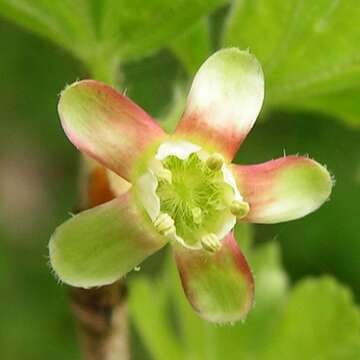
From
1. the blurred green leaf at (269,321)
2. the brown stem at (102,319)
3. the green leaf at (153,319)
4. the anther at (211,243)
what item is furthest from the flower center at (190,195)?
the green leaf at (153,319)

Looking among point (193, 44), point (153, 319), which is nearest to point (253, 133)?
point (153, 319)

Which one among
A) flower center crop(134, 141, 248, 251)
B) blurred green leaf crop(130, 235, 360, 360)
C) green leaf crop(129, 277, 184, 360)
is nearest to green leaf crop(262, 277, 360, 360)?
blurred green leaf crop(130, 235, 360, 360)

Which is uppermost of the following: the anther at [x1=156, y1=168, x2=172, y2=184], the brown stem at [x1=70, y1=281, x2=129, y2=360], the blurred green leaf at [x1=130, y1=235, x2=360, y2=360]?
the anther at [x1=156, y1=168, x2=172, y2=184]

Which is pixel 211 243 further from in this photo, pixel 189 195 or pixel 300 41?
pixel 300 41

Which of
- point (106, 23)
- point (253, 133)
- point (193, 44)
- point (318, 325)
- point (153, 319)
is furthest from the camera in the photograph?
point (253, 133)

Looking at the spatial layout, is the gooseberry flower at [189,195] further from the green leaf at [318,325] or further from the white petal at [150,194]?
the green leaf at [318,325]

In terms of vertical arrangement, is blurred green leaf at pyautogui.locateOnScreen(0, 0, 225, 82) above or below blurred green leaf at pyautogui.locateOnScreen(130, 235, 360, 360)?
above

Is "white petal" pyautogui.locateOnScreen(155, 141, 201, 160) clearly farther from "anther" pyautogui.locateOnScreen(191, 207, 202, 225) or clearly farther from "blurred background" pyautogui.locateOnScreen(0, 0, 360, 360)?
"blurred background" pyautogui.locateOnScreen(0, 0, 360, 360)
